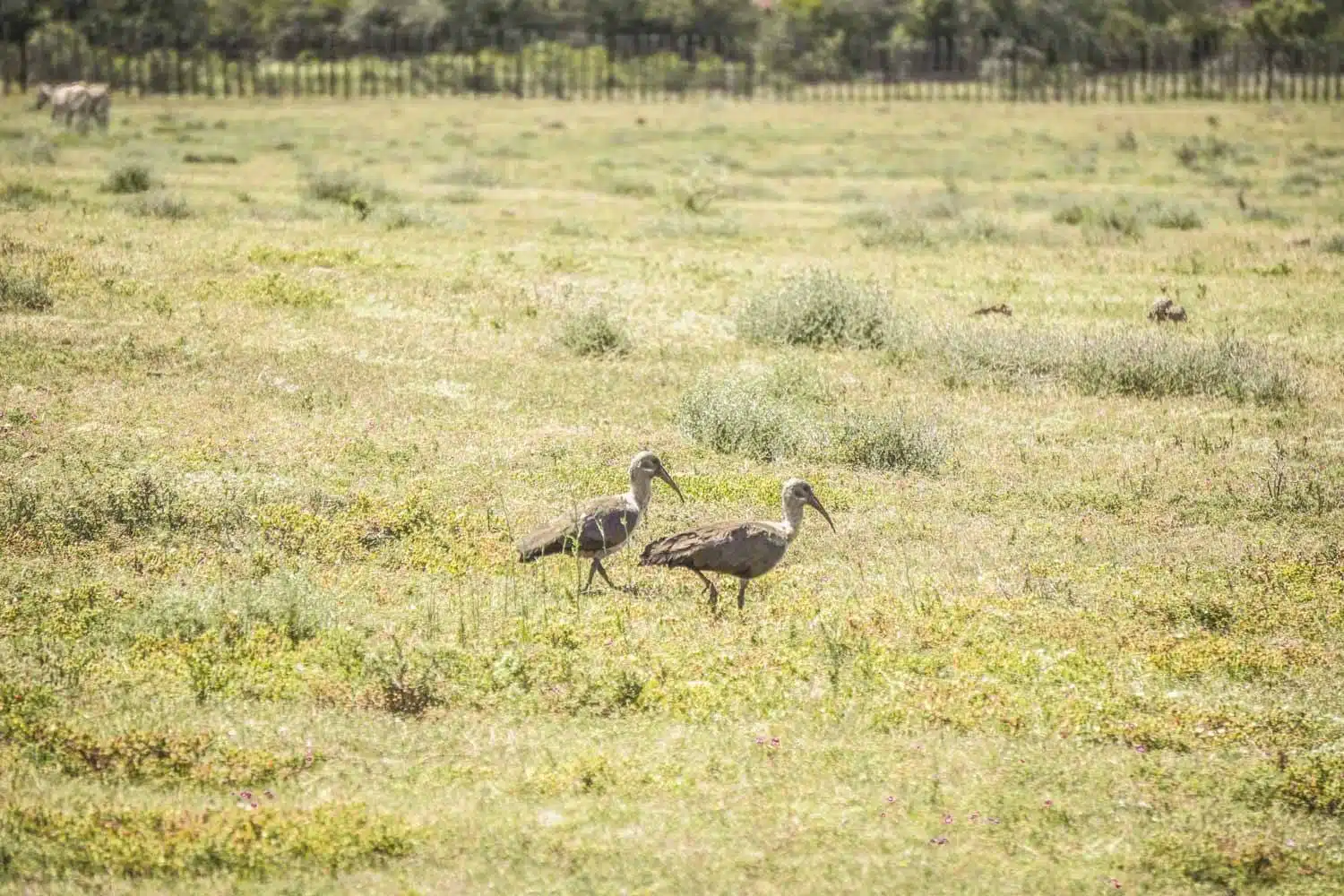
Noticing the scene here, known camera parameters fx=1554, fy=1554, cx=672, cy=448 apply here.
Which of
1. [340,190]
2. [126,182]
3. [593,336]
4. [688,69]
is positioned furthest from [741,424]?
[688,69]

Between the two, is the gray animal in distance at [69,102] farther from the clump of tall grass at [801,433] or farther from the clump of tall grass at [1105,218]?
the clump of tall grass at [801,433]

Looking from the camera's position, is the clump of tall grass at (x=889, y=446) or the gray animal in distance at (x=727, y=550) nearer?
the gray animal in distance at (x=727, y=550)

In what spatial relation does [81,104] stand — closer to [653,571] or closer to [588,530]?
[653,571]

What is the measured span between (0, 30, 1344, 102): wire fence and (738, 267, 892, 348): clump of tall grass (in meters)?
58.1

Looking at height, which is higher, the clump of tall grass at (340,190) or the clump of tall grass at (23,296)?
the clump of tall grass at (340,190)

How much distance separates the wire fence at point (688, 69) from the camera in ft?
254

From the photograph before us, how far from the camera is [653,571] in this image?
12.2m

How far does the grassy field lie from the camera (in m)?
7.93

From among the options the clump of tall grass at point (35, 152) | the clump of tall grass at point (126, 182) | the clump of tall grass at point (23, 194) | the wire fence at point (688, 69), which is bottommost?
the clump of tall grass at point (23, 194)

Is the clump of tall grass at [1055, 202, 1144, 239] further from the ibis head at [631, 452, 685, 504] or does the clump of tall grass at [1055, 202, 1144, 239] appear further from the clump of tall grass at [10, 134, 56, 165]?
the clump of tall grass at [10, 134, 56, 165]

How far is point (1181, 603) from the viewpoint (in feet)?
37.8

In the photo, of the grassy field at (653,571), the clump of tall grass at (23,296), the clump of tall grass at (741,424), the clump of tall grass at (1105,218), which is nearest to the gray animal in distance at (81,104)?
the grassy field at (653,571)

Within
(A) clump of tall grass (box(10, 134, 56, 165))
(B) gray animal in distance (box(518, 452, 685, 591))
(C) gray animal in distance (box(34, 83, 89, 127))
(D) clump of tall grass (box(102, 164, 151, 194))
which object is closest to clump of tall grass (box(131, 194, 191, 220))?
(D) clump of tall grass (box(102, 164, 151, 194))

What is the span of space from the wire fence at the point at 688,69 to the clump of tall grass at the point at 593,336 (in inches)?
2276
